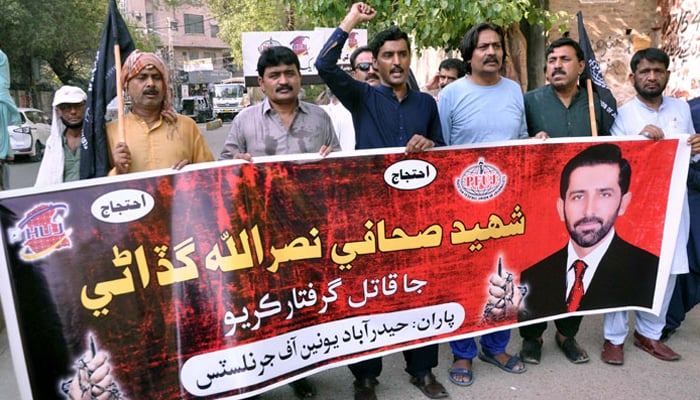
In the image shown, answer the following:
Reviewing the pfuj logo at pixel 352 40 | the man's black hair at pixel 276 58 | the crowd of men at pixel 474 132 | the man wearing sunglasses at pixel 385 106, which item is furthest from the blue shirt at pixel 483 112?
the pfuj logo at pixel 352 40

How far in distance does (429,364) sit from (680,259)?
5.78ft

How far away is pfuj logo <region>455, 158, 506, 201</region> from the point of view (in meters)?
3.26

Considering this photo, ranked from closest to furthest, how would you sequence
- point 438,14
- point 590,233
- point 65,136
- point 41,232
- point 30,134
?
point 41,232
point 590,233
point 65,136
point 438,14
point 30,134

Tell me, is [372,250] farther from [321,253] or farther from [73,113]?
[73,113]

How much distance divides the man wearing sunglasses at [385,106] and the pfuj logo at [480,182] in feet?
0.78

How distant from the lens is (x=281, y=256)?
293cm

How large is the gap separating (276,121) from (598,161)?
1905 mm

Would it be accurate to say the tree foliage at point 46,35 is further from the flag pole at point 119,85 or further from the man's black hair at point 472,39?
the man's black hair at point 472,39

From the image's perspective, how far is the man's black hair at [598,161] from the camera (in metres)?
3.44

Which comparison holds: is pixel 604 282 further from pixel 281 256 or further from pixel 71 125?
pixel 71 125

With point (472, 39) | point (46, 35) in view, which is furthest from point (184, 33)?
point (472, 39)

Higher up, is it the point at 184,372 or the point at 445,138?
the point at 445,138

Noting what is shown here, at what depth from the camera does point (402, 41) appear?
10.3 feet

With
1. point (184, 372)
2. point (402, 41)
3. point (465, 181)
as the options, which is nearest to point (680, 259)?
point (465, 181)
